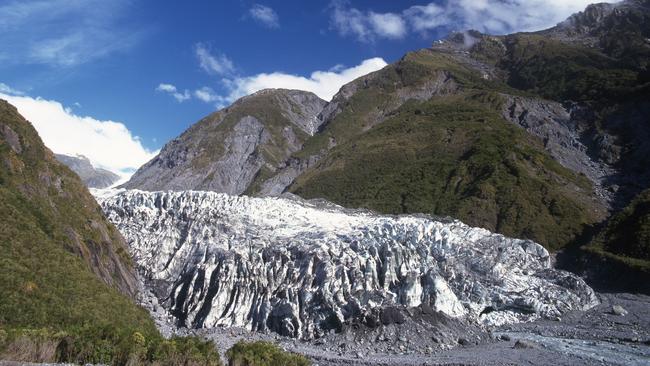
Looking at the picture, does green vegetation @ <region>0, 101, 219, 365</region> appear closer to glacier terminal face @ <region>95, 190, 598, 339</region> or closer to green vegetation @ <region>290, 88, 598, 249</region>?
glacier terminal face @ <region>95, 190, 598, 339</region>

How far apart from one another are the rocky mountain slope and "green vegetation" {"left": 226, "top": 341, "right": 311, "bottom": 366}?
5.15 m

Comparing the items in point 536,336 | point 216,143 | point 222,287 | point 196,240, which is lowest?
point 536,336

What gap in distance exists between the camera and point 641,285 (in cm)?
5206

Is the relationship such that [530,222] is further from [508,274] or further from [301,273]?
[301,273]

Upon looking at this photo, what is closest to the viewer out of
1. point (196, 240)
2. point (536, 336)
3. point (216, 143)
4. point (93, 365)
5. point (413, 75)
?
point (93, 365)

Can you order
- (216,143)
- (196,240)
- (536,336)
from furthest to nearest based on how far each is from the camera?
(216,143)
(196,240)
(536,336)

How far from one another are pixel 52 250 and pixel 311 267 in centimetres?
1824

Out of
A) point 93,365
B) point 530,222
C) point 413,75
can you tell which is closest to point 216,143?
point 413,75

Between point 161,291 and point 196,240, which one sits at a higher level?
point 196,240

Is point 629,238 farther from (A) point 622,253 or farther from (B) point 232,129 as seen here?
(B) point 232,129

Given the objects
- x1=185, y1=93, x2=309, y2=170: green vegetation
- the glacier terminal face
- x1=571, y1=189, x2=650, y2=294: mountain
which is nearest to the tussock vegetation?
the glacier terminal face

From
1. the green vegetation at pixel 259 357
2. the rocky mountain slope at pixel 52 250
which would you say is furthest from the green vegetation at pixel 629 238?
the rocky mountain slope at pixel 52 250

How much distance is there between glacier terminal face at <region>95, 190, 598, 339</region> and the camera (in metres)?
37.6

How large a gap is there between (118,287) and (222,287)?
759 cm
